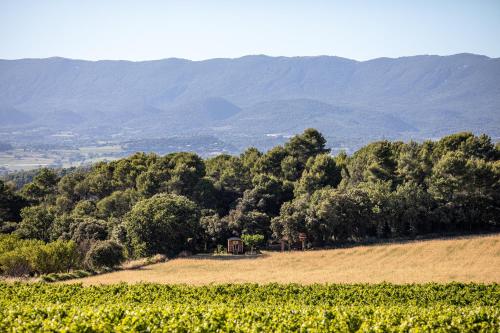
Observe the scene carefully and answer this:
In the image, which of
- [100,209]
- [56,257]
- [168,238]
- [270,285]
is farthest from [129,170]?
[270,285]

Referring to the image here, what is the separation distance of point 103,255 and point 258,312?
2945 centimetres

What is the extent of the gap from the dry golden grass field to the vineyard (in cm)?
661

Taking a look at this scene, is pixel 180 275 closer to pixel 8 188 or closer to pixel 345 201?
pixel 345 201


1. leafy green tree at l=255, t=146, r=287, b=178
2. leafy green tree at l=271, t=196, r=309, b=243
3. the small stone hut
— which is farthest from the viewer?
leafy green tree at l=255, t=146, r=287, b=178

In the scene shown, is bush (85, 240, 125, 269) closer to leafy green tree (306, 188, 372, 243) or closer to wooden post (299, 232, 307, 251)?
wooden post (299, 232, 307, 251)

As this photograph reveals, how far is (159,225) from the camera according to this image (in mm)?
58000

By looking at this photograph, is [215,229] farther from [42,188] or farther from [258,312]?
[258,312]

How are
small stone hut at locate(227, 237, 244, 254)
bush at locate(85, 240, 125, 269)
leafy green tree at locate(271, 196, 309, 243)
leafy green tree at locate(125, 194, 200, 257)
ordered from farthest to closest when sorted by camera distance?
small stone hut at locate(227, 237, 244, 254) → leafy green tree at locate(271, 196, 309, 243) → leafy green tree at locate(125, 194, 200, 257) → bush at locate(85, 240, 125, 269)

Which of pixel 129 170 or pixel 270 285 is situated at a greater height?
pixel 129 170

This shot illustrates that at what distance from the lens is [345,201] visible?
5997cm

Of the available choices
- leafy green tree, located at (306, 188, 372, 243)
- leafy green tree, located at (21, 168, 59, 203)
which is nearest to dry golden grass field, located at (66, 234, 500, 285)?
leafy green tree, located at (306, 188, 372, 243)

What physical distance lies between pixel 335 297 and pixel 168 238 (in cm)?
2916

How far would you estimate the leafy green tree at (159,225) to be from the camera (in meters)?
58.3

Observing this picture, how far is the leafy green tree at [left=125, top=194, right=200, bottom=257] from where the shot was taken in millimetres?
58281
